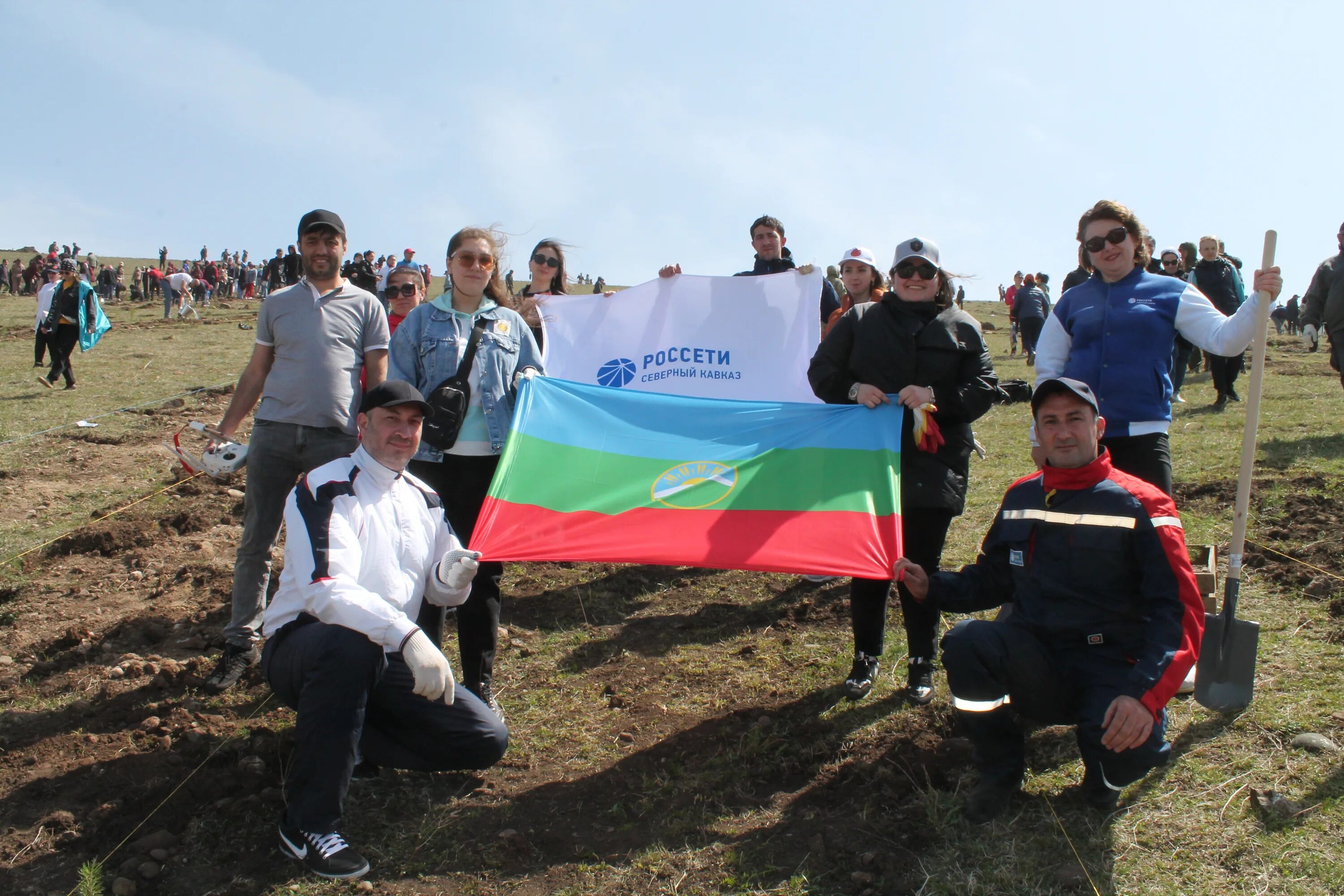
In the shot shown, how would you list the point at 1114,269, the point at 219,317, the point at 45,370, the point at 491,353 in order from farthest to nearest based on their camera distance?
1. the point at 219,317
2. the point at 45,370
3. the point at 491,353
4. the point at 1114,269

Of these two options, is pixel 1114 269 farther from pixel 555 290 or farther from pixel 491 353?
pixel 555 290

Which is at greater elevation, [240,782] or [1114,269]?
[1114,269]

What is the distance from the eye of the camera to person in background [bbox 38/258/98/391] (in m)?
14.2

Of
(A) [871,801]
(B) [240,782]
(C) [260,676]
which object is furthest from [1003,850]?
(C) [260,676]

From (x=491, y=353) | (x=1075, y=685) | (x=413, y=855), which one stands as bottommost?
(x=413, y=855)

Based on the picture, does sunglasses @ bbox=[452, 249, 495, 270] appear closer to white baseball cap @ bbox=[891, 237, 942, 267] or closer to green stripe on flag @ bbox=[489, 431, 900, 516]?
green stripe on flag @ bbox=[489, 431, 900, 516]

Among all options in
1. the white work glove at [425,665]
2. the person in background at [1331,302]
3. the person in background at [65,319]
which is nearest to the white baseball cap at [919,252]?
the white work glove at [425,665]

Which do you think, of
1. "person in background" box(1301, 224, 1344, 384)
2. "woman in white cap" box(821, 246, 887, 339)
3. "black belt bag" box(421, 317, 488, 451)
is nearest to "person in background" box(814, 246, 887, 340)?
"woman in white cap" box(821, 246, 887, 339)

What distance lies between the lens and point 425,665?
311cm

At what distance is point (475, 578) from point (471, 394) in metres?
0.78

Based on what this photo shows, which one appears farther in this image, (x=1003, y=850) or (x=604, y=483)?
(x=604, y=483)

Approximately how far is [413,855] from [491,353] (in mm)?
2020

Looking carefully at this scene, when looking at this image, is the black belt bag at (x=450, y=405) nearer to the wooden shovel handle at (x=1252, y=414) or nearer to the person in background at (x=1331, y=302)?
the wooden shovel handle at (x=1252, y=414)

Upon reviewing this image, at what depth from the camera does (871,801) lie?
3.47 meters
